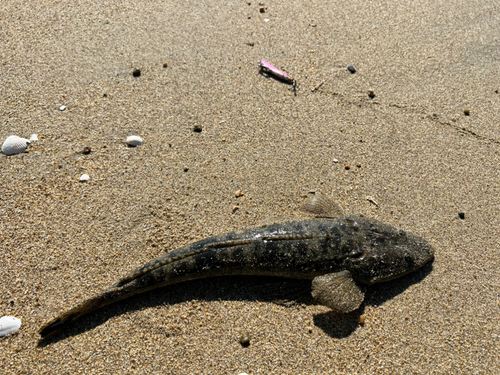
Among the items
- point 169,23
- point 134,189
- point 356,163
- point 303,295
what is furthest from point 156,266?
point 169,23

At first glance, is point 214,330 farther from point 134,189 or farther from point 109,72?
point 109,72

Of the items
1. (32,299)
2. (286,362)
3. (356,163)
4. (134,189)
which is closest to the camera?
(286,362)

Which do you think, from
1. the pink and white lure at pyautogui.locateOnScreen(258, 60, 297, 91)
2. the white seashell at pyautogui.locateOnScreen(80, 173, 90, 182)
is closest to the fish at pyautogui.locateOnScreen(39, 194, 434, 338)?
the white seashell at pyautogui.locateOnScreen(80, 173, 90, 182)

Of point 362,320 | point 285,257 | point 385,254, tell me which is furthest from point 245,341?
point 385,254

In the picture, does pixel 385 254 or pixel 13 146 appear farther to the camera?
pixel 13 146

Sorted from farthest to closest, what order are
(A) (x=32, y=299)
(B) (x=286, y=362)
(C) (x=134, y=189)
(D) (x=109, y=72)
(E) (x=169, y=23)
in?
1. (E) (x=169, y=23)
2. (D) (x=109, y=72)
3. (C) (x=134, y=189)
4. (A) (x=32, y=299)
5. (B) (x=286, y=362)

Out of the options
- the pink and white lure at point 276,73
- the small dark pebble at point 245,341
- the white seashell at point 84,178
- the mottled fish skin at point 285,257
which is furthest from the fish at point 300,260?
the pink and white lure at point 276,73

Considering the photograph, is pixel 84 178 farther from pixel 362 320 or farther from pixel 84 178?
pixel 362 320
